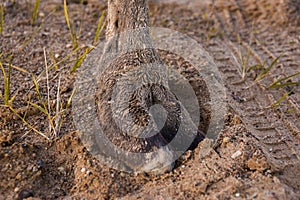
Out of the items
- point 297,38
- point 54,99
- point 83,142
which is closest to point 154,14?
point 297,38

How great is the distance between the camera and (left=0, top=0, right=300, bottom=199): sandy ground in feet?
6.95

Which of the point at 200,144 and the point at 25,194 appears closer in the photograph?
the point at 25,194

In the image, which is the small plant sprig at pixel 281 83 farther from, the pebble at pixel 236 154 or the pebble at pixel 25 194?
the pebble at pixel 25 194

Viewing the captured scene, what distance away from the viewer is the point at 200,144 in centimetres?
234

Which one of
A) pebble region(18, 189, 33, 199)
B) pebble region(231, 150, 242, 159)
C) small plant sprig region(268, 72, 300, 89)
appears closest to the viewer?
pebble region(18, 189, 33, 199)

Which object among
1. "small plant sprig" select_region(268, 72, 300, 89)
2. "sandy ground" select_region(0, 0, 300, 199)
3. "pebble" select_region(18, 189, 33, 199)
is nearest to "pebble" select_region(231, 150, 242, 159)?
"sandy ground" select_region(0, 0, 300, 199)

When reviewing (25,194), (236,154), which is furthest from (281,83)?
(25,194)

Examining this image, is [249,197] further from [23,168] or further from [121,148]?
[23,168]

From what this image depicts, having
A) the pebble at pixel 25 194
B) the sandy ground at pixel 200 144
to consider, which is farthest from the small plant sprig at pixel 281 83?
the pebble at pixel 25 194

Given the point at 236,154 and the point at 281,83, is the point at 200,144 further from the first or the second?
the point at 281,83

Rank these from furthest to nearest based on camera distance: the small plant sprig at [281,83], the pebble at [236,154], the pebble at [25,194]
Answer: the small plant sprig at [281,83], the pebble at [236,154], the pebble at [25,194]

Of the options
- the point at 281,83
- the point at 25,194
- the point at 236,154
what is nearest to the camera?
the point at 25,194

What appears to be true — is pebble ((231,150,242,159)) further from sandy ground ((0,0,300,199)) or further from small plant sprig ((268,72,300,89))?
small plant sprig ((268,72,300,89))

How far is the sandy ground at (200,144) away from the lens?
6.95 ft
